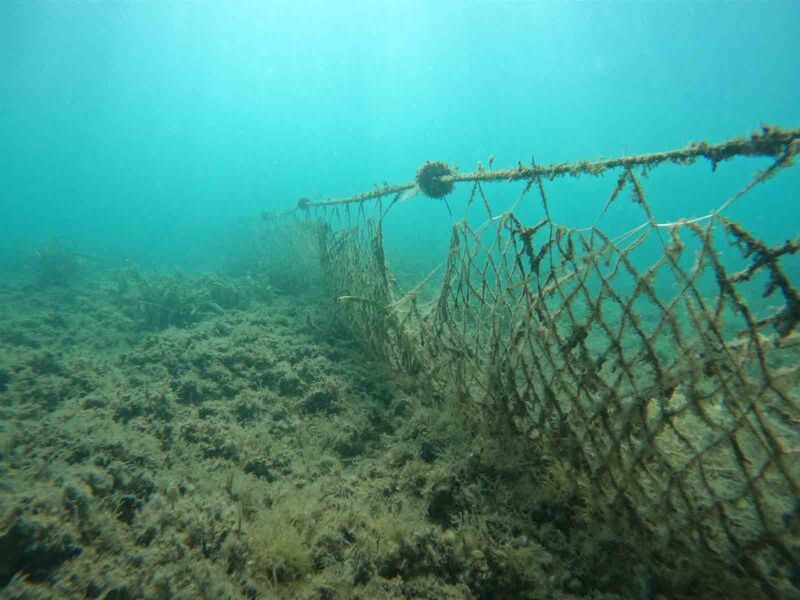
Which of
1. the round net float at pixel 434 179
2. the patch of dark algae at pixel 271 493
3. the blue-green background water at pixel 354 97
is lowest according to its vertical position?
the patch of dark algae at pixel 271 493

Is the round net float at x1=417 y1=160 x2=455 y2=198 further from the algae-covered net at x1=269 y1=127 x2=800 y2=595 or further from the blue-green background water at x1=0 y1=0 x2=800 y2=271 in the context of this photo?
the blue-green background water at x1=0 y1=0 x2=800 y2=271

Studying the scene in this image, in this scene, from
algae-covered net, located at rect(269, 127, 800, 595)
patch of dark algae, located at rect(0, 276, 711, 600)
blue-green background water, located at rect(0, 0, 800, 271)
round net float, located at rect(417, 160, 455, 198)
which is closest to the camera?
algae-covered net, located at rect(269, 127, 800, 595)

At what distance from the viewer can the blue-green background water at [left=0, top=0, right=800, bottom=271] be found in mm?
65000

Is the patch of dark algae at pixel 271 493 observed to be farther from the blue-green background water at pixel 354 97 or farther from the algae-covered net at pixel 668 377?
the blue-green background water at pixel 354 97

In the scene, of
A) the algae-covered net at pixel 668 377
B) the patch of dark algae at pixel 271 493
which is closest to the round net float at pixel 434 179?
the algae-covered net at pixel 668 377

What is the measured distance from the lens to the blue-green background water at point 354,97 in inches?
2559

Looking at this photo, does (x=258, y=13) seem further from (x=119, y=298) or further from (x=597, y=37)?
(x=119, y=298)

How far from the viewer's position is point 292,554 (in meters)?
2.46

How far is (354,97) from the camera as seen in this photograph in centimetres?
15875

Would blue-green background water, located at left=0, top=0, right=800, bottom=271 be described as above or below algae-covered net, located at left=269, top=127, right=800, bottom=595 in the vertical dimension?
above

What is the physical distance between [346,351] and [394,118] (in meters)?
182

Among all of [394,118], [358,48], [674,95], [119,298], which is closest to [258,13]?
[358,48]

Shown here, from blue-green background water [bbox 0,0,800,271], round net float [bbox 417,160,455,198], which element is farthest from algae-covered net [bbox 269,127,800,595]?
blue-green background water [bbox 0,0,800,271]

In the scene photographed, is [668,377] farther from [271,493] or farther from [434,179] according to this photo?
[434,179]
